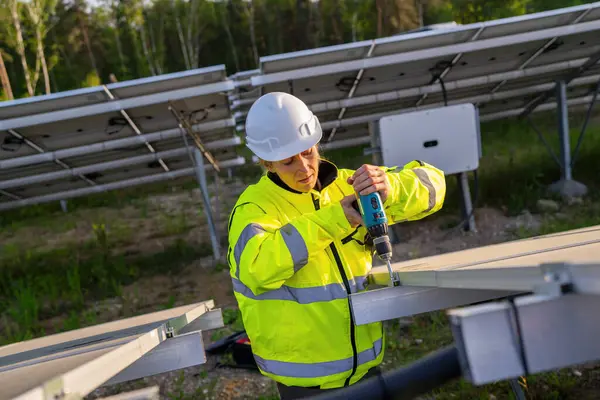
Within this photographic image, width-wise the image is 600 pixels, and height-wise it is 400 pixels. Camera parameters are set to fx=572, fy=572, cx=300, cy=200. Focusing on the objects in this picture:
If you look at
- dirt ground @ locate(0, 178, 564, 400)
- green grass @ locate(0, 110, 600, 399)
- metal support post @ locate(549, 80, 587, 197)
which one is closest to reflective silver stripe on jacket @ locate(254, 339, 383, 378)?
green grass @ locate(0, 110, 600, 399)

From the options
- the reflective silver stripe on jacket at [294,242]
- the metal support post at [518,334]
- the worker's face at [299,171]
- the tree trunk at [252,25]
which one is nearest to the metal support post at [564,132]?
the worker's face at [299,171]

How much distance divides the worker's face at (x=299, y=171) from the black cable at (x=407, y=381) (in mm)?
791

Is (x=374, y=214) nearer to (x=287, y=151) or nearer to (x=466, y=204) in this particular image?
(x=287, y=151)

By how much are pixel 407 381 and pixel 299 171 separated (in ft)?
2.96

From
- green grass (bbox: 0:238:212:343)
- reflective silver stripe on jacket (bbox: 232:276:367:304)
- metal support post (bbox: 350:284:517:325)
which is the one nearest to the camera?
metal support post (bbox: 350:284:517:325)

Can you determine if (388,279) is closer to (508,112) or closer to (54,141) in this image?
(54,141)

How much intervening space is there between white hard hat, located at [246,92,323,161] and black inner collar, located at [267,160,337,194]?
0.37 ft

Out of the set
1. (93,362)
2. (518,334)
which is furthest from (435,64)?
(93,362)

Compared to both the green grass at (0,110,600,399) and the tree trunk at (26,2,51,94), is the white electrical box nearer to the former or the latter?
the green grass at (0,110,600,399)

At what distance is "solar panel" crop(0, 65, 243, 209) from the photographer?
571 cm

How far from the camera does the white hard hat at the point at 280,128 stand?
2291 mm

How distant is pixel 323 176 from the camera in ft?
8.00

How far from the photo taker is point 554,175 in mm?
8492

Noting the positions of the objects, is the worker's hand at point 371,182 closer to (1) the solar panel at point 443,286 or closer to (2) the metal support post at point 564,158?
(1) the solar panel at point 443,286
